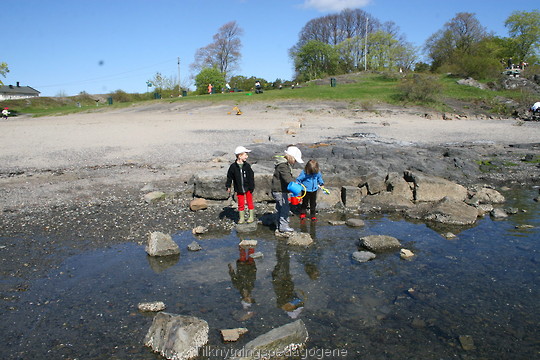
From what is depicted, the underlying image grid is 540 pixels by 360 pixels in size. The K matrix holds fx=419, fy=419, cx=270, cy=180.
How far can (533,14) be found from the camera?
202ft

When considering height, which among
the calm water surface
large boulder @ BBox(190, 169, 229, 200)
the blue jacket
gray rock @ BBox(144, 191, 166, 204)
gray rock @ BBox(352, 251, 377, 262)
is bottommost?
the calm water surface

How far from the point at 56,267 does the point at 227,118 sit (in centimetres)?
2317

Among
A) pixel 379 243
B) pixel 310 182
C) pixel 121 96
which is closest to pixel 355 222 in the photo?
pixel 310 182

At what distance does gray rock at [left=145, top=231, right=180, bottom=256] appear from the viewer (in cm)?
740

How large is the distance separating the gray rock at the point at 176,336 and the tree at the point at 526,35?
7051 centimetres

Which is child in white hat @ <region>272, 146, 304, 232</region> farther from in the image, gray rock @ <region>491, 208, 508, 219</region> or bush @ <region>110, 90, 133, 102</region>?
bush @ <region>110, 90, 133, 102</region>

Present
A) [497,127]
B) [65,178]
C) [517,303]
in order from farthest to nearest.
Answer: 1. [497,127]
2. [65,178]
3. [517,303]

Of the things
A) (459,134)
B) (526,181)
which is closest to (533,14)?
(459,134)

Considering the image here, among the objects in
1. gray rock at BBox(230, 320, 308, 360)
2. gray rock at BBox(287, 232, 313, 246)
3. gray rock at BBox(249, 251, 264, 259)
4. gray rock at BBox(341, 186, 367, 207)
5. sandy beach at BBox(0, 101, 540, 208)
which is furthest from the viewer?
sandy beach at BBox(0, 101, 540, 208)

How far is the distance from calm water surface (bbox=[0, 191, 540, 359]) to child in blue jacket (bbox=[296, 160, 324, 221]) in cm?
121

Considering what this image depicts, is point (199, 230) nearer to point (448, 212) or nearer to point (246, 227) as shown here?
point (246, 227)

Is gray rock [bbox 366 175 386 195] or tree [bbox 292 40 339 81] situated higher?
tree [bbox 292 40 339 81]

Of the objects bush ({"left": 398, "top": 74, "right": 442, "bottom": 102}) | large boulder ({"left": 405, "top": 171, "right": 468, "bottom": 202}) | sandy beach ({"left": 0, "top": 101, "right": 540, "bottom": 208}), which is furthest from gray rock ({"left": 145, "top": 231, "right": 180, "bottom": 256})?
bush ({"left": 398, "top": 74, "right": 442, "bottom": 102})

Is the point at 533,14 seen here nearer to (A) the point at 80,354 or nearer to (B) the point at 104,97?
(B) the point at 104,97
